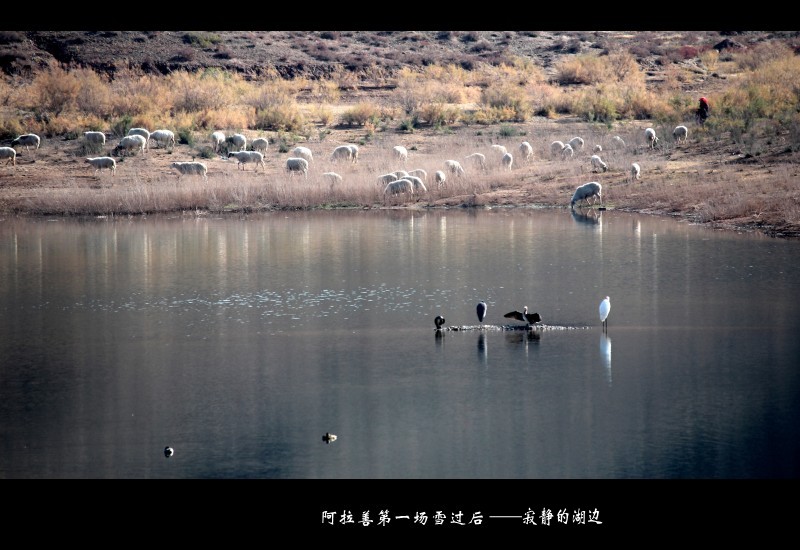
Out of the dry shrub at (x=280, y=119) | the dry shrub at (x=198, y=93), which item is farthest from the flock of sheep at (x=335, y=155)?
the dry shrub at (x=198, y=93)

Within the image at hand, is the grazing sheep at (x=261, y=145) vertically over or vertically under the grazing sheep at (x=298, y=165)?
over

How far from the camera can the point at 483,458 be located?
28.3ft

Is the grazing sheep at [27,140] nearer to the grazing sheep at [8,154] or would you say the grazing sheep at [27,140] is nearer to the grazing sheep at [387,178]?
the grazing sheep at [8,154]

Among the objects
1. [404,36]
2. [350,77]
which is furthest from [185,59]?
[404,36]

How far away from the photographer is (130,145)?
27641mm

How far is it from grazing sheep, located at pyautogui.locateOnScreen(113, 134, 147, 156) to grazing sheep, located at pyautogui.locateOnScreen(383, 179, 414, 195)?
7.61m

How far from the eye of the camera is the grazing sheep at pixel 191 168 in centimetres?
2597

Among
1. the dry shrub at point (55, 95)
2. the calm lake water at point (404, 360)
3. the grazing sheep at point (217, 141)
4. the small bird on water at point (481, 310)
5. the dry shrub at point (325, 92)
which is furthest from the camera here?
the dry shrub at point (325, 92)

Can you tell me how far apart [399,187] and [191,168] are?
5.60 m

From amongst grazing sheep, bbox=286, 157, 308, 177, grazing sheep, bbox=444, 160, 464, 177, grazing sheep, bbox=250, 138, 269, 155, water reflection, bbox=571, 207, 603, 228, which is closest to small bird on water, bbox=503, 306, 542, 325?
water reflection, bbox=571, 207, 603, 228

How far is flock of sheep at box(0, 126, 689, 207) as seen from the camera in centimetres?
2491

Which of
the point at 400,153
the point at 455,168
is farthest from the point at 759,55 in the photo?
the point at 455,168

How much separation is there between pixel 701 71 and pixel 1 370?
126 ft

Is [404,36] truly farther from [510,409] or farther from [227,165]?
[510,409]
